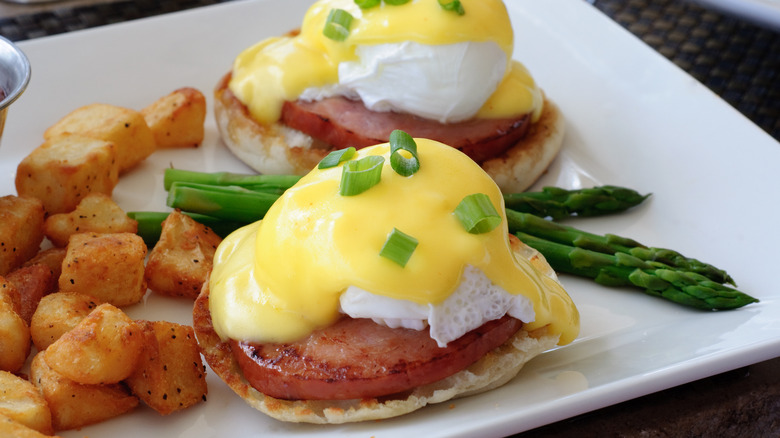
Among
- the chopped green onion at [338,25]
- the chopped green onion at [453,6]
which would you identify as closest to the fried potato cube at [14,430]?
the chopped green onion at [338,25]

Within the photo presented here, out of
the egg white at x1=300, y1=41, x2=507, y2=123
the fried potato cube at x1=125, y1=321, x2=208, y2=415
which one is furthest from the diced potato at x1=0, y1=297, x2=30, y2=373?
the egg white at x1=300, y1=41, x2=507, y2=123

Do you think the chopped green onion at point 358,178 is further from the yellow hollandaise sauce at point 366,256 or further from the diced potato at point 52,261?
the diced potato at point 52,261

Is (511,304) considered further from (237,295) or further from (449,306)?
(237,295)

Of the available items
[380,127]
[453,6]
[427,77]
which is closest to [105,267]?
[380,127]

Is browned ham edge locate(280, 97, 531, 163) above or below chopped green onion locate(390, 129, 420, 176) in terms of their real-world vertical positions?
below

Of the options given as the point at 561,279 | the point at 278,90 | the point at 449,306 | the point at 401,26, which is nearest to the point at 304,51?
the point at 278,90

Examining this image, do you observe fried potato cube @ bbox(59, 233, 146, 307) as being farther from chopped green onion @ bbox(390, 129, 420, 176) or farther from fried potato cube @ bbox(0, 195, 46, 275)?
chopped green onion @ bbox(390, 129, 420, 176)

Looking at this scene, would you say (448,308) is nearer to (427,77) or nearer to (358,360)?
(358,360)
